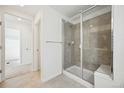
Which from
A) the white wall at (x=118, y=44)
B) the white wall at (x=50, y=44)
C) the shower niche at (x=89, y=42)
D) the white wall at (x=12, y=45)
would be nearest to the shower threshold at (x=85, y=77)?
the shower niche at (x=89, y=42)

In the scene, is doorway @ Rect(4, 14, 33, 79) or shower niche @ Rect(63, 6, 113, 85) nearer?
shower niche @ Rect(63, 6, 113, 85)

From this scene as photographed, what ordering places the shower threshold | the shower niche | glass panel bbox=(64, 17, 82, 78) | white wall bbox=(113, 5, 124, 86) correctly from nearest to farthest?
white wall bbox=(113, 5, 124, 86)
the shower threshold
the shower niche
glass panel bbox=(64, 17, 82, 78)

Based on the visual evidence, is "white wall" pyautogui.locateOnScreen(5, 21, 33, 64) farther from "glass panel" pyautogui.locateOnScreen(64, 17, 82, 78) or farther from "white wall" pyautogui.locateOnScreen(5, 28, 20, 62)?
"glass panel" pyautogui.locateOnScreen(64, 17, 82, 78)

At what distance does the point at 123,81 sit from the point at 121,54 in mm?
414

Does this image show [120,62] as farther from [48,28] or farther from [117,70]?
[48,28]

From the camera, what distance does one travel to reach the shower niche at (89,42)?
219 centimetres

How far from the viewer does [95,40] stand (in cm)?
250

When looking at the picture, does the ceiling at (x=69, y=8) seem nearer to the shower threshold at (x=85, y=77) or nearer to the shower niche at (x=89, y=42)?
the shower niche at (x=89, y=42)

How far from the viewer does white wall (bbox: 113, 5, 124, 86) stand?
118cm

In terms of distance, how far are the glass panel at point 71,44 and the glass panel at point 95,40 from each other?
372mm

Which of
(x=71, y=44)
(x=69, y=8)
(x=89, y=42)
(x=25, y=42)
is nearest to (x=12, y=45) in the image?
(x=25, y=42)

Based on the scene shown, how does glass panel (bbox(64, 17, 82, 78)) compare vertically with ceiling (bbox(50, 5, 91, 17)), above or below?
below

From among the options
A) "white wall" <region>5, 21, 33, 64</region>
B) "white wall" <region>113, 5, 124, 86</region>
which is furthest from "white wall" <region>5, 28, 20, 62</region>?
"white wall" <region>113, 5, 124, 86</region>
